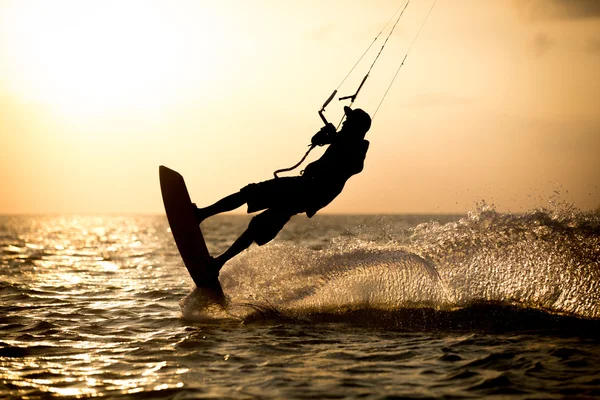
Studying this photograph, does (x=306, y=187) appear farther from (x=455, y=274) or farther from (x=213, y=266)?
(x=455, y=274)

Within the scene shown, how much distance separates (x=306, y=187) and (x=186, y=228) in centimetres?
176

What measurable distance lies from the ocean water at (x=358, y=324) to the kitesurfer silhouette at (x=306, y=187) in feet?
3.82

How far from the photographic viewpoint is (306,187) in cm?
880

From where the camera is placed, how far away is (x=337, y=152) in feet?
28.6

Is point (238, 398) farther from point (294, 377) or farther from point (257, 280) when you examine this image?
point (257, 280)

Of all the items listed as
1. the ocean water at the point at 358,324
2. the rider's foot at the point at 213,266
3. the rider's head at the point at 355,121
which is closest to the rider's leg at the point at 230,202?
the rider's foot at the point at 213,266

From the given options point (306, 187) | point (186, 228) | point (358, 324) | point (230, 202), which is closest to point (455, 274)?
point (358, 324)

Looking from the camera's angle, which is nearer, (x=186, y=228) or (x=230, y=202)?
(x=230, y=202)

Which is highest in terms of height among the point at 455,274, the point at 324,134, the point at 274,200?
the point at 324,134

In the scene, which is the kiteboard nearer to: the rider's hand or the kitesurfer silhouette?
the kitesurfer silhouette

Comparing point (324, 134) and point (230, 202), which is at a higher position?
point (324, 134)

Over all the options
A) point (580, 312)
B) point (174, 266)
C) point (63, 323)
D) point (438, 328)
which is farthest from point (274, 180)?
point (174, 266)

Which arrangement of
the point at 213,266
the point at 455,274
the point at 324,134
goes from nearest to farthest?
1. the point at 324,134
2. the point at 213,266
3. the point at 455,274

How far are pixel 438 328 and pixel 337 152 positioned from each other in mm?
2570
